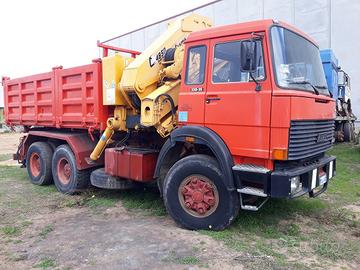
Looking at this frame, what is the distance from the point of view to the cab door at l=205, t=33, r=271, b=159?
4336 millimetres

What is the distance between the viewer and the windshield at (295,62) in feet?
14.3

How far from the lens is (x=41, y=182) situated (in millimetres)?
7918

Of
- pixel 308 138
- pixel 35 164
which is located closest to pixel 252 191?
pixel 308 138

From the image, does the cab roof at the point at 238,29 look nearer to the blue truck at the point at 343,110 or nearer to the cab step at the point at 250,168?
the cab step at the point at 250,168

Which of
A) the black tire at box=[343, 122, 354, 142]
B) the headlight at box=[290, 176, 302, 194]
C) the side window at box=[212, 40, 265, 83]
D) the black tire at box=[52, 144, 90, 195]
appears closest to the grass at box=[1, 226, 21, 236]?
the black tire at box=[52, 144, 90, 195]

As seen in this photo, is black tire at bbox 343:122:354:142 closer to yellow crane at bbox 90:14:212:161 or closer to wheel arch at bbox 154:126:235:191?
yellow crane at bbox 90:14:212:161

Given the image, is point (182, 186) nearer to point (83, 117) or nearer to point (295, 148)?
point (295, 148)

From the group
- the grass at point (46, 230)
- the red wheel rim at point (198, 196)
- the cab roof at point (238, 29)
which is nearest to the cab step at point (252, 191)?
the red wheel rim at point (198, 196)

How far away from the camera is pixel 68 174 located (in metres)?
7.29

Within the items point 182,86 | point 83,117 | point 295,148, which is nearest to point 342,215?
point 295,148

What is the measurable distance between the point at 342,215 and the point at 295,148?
6.19ft

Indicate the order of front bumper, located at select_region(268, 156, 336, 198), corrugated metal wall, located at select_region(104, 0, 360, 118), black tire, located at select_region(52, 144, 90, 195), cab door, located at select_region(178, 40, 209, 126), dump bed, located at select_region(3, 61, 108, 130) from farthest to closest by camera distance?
corrugated metal wall, located at select_region(104, 0, 360, 118) < black tire, located at select_region(52, 144, 90, 195) < dump bed, located at select_region(3, 61, 108, 130) < cab door, located at select_region(178, 40, 209, 126) < front bumper, located at select_region(268, 156, 336, 198)

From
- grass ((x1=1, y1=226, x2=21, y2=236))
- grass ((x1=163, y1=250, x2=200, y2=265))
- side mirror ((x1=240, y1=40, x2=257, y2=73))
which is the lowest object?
grass ((x1=1, y1=226, x2=21, y2=236))

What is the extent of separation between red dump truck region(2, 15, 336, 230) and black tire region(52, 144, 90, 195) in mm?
49
